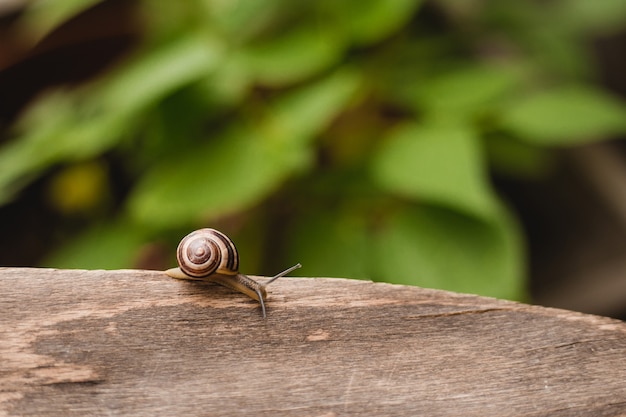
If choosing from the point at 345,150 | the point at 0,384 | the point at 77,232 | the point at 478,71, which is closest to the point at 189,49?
the point at 345,150

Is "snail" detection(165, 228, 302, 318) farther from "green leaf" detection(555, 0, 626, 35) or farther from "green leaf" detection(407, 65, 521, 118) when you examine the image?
"green leaf" detection(555, 0, 626, 35)

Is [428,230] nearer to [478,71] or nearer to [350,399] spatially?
[478,71]

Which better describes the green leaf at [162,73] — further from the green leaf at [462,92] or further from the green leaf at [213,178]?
the green leaf at [462,92]

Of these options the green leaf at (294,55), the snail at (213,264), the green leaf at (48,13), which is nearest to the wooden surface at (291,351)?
the snail at (213,264)

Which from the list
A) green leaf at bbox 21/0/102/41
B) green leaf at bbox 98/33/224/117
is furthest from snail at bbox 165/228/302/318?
green leaf at bbox 21/0/102/41

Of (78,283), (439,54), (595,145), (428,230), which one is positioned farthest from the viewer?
(595,145)

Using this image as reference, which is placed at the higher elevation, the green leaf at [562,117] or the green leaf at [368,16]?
the green leaf at [368,16]
